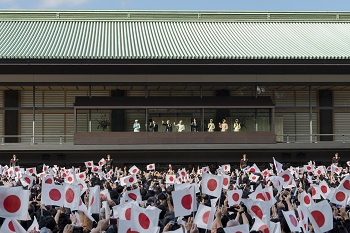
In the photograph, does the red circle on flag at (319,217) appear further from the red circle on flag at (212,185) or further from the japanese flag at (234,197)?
the red circle on flag at (212,185)

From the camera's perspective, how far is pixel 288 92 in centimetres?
3541

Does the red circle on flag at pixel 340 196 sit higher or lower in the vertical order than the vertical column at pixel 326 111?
lower

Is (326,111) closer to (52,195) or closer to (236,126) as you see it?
(236,126)

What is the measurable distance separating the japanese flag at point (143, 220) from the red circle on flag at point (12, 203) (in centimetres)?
183

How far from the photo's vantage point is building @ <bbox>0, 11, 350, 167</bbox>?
31.0 meters

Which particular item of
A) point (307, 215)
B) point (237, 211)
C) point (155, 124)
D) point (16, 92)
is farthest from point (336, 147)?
point (307, 215)

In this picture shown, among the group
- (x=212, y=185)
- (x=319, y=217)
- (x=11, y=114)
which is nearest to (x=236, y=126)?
(x=11, y=114)

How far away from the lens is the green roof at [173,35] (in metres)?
31.8

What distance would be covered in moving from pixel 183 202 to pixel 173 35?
28.2 meters

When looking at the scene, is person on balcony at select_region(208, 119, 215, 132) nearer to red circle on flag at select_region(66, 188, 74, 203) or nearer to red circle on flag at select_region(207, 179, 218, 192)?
red circle on flag at select_region(207, 179, 218, 192)

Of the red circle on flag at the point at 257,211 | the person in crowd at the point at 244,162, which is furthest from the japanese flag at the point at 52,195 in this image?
the person in crowd at the point at 244,162

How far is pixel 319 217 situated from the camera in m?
8.15

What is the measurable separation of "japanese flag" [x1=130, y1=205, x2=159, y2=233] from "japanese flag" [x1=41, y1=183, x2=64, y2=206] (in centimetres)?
328

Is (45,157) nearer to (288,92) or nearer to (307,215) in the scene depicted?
(288,92)
